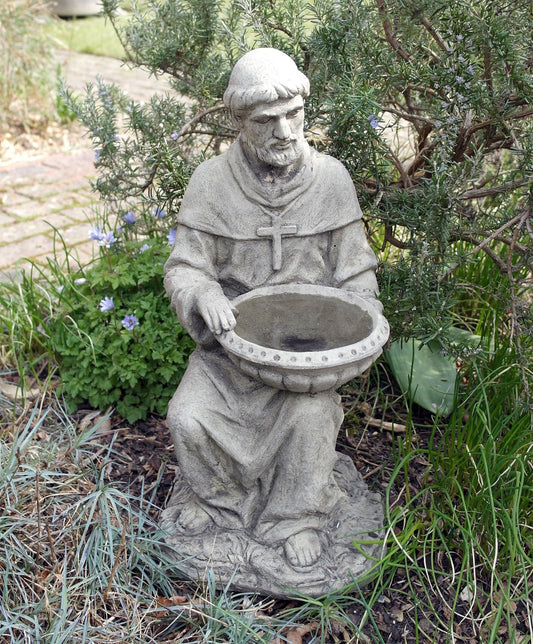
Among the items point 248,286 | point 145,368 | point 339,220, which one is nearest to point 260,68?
point 339,220

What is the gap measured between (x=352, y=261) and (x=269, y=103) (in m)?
0.65

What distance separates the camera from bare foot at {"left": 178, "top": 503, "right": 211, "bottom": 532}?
264 centimetres

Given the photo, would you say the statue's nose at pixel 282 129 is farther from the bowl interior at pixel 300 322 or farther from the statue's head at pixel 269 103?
the bowl interior at pixel 300 322

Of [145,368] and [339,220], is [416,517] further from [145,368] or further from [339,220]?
[145,368]

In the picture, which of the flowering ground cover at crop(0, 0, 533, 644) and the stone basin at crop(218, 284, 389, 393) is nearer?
the stone basin at crop(218, 284, 389, 393)

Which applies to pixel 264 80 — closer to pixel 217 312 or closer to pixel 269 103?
pixel 269 103

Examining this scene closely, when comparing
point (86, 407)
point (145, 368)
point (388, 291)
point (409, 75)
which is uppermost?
point (409, 75)

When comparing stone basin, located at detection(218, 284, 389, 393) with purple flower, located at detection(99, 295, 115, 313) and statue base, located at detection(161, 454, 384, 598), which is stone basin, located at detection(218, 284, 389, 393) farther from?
purple flower, located at detection(99, 295, 115, 313)

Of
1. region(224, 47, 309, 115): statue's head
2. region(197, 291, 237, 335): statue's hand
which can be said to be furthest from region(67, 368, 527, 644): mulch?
region(224, 47, 309, 115): statue's head

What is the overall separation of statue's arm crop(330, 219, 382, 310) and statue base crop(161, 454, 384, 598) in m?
0.85

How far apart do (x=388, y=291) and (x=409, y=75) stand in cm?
86

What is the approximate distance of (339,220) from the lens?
8.37 feet

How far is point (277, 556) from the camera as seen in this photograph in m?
2.51

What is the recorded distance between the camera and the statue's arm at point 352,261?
8.46 ft
